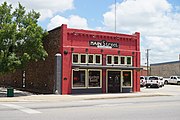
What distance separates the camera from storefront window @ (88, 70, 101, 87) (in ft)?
96.1

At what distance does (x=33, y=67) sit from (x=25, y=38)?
8468 mm

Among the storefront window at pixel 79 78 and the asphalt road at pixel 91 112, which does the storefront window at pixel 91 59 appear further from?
the asphalt road at pixel 91 112

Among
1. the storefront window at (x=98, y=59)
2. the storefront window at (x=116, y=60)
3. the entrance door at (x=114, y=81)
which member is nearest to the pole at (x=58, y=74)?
the storefront window at (x=98, y=59)

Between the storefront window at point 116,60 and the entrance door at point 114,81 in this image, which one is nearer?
the entrance door at point 114,81

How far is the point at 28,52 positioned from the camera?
27219 millimetres

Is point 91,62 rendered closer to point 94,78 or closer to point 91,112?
point 94,78

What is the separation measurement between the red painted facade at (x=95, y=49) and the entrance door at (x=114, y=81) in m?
0.52

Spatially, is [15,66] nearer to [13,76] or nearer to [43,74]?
[43,74]

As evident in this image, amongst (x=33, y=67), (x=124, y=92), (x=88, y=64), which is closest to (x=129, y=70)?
(x=124, y=92)

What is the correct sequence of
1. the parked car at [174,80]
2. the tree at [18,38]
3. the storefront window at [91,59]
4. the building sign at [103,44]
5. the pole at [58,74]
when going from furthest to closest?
1. the parked car at [174,80]
2. the building sign at [103,44]
3. the storefront window at [91,59]
4. the pole at [58,74]
5. the tree at [18,38]

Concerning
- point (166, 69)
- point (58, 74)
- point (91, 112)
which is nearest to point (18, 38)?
point (58, 74)

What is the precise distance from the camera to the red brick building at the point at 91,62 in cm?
2812

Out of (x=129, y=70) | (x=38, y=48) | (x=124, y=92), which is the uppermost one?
(x=38, y=48)

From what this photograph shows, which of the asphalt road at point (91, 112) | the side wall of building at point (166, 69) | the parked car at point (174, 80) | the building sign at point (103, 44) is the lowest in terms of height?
the asphalt road at point (91, 112)
